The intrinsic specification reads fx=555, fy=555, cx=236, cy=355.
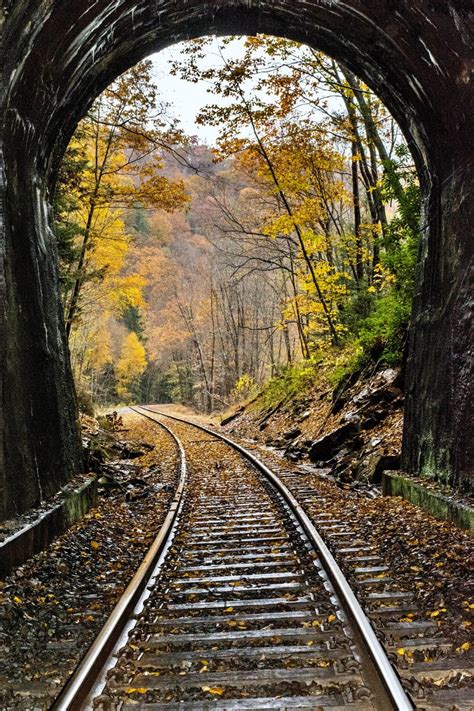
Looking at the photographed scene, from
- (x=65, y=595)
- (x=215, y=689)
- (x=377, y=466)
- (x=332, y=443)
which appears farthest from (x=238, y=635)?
(x=332, y=443)

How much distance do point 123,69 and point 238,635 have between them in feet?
25.4

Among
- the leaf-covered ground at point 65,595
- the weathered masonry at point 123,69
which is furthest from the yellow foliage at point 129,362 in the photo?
the weathered masonry at point 123,69

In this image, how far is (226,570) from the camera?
529 centimetres

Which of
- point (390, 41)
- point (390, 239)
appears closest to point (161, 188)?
point (390, 239)

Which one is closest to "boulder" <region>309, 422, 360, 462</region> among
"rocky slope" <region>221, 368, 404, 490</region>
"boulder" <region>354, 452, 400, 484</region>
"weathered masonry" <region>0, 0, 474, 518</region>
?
"rocky slope" <region>221, 368, 404, 490</region>

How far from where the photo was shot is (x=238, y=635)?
3.88 meters

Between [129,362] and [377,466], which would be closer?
[377,466]

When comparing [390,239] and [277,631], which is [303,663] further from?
[390,239]

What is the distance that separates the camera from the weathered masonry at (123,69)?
17.9 ft

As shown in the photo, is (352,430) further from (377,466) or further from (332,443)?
(377,466)

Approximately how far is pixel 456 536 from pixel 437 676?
A: 2.76 m

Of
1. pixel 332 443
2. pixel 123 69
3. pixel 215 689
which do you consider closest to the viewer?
pixel 215 689

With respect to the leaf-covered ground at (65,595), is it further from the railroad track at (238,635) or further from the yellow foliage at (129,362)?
the yellow foliage at (129,362)

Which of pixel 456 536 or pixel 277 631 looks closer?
pixel 277 631
